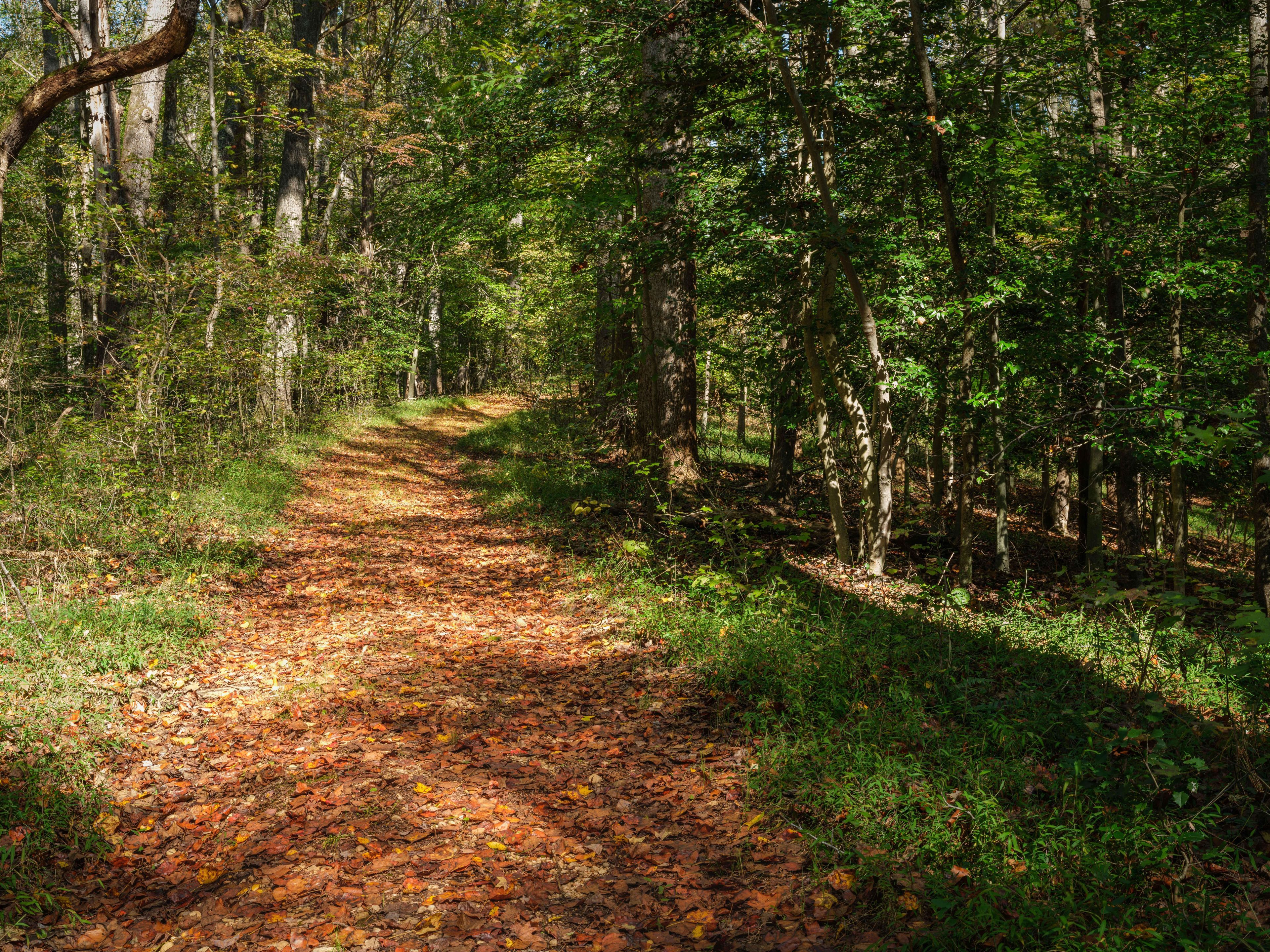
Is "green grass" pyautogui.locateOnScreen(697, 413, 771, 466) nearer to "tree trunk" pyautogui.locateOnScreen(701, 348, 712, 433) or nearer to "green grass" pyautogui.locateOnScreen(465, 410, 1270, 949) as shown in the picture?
"tree trunk" pyautogui.locateOnScreen(701, 348, 712, 433)

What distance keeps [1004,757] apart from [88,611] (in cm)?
617

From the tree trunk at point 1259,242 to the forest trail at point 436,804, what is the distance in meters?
7.05

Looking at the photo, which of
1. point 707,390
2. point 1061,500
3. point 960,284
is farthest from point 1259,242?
point 707,390

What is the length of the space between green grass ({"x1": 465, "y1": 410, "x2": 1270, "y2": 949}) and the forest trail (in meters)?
0.29

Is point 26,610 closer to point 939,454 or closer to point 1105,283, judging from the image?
point 939,454

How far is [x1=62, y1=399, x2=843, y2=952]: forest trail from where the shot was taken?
3100 millimetres

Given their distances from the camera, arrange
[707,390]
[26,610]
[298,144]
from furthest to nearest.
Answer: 1. [707,390]
2. [298,144]
3. [26,610]

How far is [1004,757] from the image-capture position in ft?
12.5

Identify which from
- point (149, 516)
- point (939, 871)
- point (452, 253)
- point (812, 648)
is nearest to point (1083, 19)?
point (812, 648)

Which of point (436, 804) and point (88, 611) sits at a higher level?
point (88, 611)

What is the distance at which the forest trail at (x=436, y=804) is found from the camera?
3.10 m

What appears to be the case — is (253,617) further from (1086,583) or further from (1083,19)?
(1083,19)

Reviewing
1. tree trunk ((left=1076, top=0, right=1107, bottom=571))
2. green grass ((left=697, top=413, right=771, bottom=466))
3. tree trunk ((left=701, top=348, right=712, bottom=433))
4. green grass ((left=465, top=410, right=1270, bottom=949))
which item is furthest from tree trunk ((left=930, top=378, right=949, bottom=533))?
tree trunk ((left=701, top=348, right=712, bottom=433))

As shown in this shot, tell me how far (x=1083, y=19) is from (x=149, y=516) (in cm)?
1130
